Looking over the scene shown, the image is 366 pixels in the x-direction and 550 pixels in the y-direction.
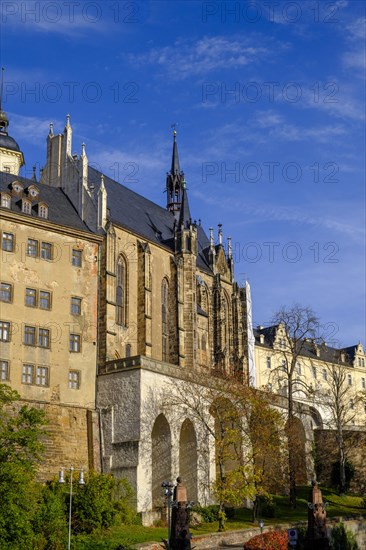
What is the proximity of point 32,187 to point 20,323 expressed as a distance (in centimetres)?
1088

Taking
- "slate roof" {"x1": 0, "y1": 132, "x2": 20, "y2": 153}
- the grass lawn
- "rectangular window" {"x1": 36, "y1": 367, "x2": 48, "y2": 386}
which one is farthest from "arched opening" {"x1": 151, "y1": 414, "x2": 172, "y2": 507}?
"slate roof" {"x1": 0, "y1": 132, "x2": 20, "y2": 153}

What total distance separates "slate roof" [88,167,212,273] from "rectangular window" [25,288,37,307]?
1250 centimetres

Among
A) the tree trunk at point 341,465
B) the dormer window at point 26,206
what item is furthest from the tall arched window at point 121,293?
the tree trunk at point 341,465

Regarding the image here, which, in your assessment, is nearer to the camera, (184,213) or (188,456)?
(188,456)

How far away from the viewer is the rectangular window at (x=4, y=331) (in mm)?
51484

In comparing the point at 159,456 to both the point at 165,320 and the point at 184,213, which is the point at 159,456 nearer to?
the point at 165,320

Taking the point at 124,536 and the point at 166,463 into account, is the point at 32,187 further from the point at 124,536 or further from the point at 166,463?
the point at 124,536

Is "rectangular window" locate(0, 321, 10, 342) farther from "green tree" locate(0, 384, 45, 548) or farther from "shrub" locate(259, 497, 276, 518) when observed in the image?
"shrub" locate(259, 497, 276, 518)

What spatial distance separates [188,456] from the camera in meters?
57.6

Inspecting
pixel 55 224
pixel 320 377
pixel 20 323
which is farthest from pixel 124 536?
pixel 320 377

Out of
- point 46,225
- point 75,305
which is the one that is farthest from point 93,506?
point 46,225

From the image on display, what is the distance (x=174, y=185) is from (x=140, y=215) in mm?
20650

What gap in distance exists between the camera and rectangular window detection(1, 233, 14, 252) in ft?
175

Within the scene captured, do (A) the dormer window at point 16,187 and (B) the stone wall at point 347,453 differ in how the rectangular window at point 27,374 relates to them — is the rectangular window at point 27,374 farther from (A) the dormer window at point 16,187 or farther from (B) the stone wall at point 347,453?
(B) the stone wall at point 347,453
